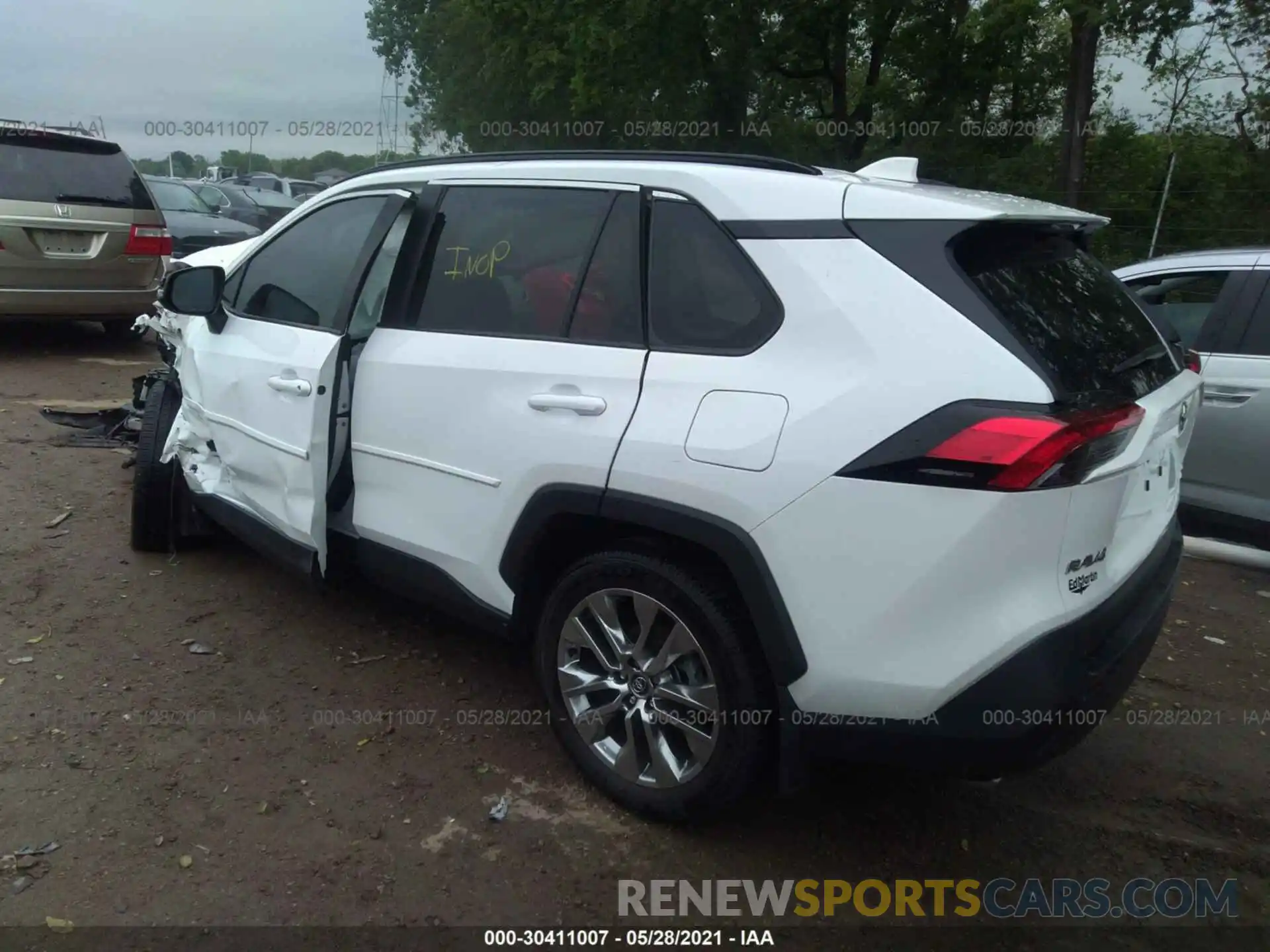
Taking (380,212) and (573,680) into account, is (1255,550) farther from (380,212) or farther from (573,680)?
(380,212)

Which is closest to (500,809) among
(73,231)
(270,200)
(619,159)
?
Answer: (619,159)

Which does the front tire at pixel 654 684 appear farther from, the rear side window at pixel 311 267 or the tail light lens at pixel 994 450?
the rear side window at pixel 311 267

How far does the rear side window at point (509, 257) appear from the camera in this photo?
3043mm

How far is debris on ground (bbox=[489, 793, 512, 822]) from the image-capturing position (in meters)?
2.96

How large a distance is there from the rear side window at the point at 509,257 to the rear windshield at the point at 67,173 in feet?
21.3

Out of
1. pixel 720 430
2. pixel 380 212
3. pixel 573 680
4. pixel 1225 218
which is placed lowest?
pixel 573 680

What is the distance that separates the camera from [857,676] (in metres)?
2.39

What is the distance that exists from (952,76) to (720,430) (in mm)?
14819

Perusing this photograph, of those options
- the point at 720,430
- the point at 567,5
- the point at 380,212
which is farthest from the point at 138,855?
the point at 567,5

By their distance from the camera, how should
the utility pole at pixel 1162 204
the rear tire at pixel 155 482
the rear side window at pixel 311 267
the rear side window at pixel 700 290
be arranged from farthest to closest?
1. the utility pole at pixel 1162 204
2. the rear tire at pixel 155 482
3. the rear side window at pixel 311 267
4. the rear side window at pixel 700 290

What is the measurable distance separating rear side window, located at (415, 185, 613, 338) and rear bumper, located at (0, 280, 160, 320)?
18.3 feet

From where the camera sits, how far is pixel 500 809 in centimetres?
299

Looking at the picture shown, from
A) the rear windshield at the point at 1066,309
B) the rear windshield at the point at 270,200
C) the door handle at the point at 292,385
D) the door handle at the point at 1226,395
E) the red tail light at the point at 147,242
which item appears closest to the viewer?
the rear windshield at the point at 1066,309

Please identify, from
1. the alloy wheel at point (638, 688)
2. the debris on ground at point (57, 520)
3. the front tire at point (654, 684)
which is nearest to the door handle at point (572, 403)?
the front tire at point (654, 684)
